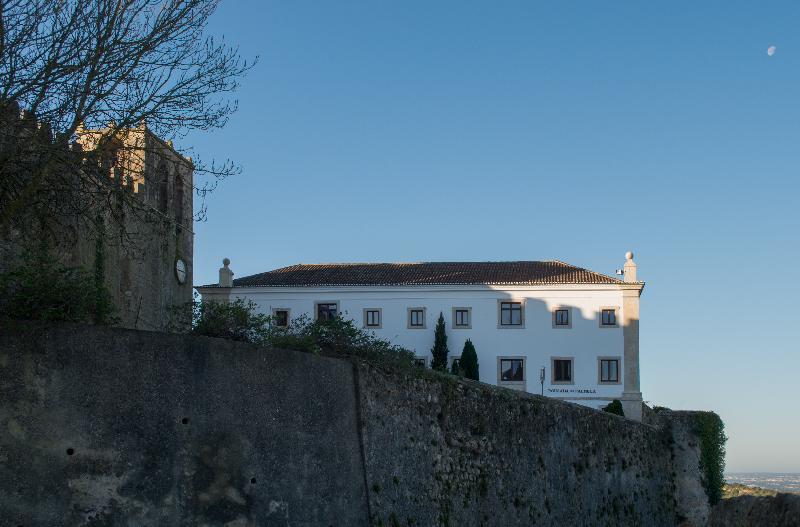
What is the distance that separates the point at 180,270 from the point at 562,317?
29860mm

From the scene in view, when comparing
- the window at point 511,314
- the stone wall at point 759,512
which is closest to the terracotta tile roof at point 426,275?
the window at point 511,314

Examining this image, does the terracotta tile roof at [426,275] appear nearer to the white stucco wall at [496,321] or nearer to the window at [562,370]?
the white stucco wall at [496,321]

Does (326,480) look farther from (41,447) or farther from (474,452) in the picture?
(474,452)

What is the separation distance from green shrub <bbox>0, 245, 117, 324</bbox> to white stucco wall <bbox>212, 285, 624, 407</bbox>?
1552 inches

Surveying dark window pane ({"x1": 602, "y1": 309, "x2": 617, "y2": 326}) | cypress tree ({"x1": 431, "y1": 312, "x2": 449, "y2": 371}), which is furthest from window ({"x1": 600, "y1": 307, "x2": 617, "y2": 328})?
cypress tree ({"x1": 431, "y1": 312, "x2": 449, "y2": 371})

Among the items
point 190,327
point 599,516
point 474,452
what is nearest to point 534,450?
point 474,452

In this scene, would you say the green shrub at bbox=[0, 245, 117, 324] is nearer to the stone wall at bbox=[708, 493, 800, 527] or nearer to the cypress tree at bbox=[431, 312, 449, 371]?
the stone wall at bbox=[708, 493, 800, 527]

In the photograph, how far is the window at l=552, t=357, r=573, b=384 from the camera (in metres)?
52.1

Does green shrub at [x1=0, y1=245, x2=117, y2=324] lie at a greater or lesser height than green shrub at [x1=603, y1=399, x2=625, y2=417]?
greater

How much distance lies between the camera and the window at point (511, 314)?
5325 centimetres

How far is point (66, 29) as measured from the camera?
14555mm

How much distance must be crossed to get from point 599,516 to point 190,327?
16847mm

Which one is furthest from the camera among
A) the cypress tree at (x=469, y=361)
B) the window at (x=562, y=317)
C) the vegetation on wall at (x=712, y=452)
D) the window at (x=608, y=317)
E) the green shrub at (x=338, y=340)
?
the window at (x=562, y=317)

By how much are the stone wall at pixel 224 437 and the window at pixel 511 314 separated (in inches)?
1246
